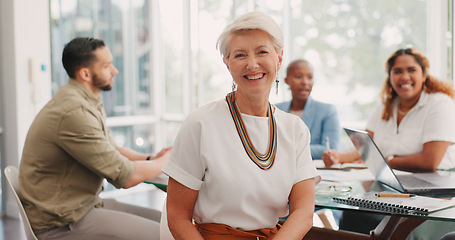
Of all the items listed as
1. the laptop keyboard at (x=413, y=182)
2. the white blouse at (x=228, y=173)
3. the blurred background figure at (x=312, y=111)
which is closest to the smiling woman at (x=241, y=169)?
the white blouse at (x=228, y=173)

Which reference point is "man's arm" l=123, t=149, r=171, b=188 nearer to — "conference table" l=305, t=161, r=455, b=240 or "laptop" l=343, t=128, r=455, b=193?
"conference table" l=305, t=161, r=455, b=240

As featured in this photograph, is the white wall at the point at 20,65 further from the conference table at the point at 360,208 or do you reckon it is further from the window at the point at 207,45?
the conference table at the point at 360,208

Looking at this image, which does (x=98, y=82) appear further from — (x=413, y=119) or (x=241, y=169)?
(x=413, y=119)

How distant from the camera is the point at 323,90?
512 cm

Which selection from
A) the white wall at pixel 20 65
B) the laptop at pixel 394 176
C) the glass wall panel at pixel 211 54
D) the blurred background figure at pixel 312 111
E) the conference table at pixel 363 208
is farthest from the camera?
the glass wall panel at pixel 211 54

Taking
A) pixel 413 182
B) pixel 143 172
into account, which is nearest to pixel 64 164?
pixel 143 172

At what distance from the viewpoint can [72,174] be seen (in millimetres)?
2408

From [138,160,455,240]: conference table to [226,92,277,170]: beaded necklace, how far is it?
0.34 metres

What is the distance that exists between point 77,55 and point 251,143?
52.4 inches

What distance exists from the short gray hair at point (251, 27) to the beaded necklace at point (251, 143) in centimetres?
20

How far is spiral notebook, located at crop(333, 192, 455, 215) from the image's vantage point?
69.1 inches

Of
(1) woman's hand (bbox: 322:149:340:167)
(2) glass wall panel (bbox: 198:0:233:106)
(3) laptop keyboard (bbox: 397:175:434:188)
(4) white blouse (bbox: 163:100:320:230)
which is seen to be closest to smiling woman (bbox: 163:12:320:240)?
(4) white blouse (bbox: 163:100:320:230)

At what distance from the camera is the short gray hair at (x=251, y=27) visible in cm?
167

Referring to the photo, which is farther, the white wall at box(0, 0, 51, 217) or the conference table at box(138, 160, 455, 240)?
the white wall at box(0, 0, 51, 217)
